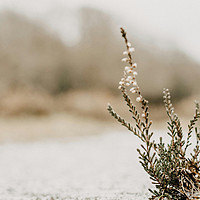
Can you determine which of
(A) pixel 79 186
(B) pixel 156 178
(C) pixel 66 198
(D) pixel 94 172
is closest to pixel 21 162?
(D) pixel 94 172

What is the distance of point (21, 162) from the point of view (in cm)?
192

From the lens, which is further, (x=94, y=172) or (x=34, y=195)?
(x=94, y=172)

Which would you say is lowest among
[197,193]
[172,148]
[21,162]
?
[197,193]

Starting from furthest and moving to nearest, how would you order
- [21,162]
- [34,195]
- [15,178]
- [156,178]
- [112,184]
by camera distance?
1. [21,162]
2. [15,178]
3. [112,184]
4. [34,195]
5. [156,178]

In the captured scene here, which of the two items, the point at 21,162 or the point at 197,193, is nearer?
the point at 197,193

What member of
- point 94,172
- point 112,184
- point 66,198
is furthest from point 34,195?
point 94,172

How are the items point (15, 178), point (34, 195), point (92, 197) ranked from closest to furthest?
point (92, 197) → point (34, 195) → point (15, 178)

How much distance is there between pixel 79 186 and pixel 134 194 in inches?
12.9

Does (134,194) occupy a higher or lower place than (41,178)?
lower

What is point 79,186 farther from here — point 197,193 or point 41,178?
point 197,193

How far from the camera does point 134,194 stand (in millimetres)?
995

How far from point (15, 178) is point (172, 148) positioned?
3.27ft

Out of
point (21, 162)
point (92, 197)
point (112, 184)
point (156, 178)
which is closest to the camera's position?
point (156, 178)

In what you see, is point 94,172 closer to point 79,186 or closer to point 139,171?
point 139,171
